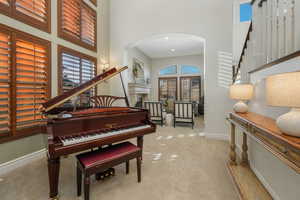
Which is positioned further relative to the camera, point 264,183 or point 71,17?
point 71,17

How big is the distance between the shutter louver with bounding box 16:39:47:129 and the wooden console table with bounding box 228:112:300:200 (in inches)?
130

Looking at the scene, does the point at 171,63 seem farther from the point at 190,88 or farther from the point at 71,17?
the point at 71,17

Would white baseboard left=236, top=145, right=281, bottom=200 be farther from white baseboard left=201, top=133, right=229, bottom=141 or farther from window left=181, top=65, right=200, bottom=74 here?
window left=181, top=65, right=200, bottom=74

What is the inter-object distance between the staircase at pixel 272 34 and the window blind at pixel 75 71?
362 cm

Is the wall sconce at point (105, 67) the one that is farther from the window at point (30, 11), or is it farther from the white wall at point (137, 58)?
the window at point (30, 11)

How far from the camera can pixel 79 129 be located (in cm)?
150

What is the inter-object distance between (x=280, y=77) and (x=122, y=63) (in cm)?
411

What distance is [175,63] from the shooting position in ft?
27.3

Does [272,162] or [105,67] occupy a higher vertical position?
[105,67]

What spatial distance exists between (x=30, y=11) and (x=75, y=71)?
1.32 m

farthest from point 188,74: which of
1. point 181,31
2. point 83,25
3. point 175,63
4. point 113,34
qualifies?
point 83,25

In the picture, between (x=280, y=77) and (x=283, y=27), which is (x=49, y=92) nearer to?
(x=280, y=77)

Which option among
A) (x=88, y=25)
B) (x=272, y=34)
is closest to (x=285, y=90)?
(x=272, y=34)

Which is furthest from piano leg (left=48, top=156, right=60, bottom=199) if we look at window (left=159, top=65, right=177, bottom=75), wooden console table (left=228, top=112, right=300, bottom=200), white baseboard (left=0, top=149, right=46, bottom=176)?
window (left=159, top=65, right=177, bottom=75)
